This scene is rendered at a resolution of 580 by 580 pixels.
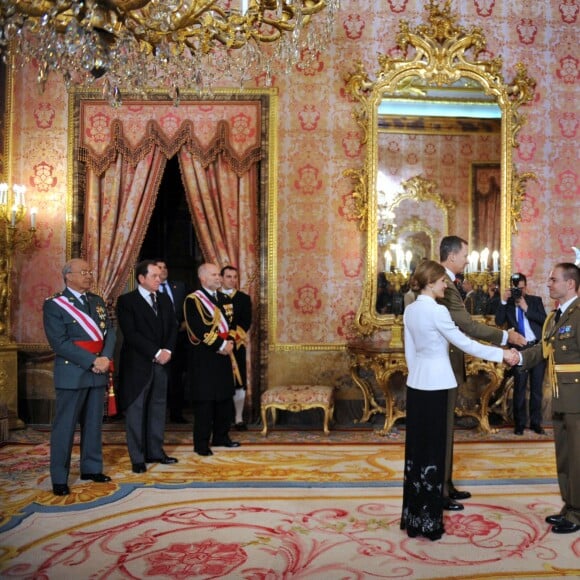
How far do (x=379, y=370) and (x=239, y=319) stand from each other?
1.38 metres

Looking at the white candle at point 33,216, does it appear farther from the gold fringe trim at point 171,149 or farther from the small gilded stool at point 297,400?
the small gilded stool at point 297,400

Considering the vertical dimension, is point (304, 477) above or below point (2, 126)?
below

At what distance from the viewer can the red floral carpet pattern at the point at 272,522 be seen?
3184 millimetres

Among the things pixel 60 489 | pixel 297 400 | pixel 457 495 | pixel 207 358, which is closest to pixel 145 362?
pixel 207 358

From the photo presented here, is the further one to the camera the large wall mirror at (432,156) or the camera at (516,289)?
the large wall mirror at (432,156)

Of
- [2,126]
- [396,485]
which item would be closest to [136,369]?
[396,485]

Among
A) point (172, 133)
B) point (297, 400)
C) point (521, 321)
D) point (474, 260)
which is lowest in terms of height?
point (297, 400)

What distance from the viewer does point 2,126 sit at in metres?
7.08

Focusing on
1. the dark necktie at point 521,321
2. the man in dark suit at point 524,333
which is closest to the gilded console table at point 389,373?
the man in dark suit at point 524,333

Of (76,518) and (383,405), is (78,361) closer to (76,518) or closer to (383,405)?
(76,518)

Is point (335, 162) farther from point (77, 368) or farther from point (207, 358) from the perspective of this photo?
point (77, 368)

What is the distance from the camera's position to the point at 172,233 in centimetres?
843

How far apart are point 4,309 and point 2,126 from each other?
191 cm

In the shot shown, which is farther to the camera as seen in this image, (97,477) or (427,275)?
(97,477)
